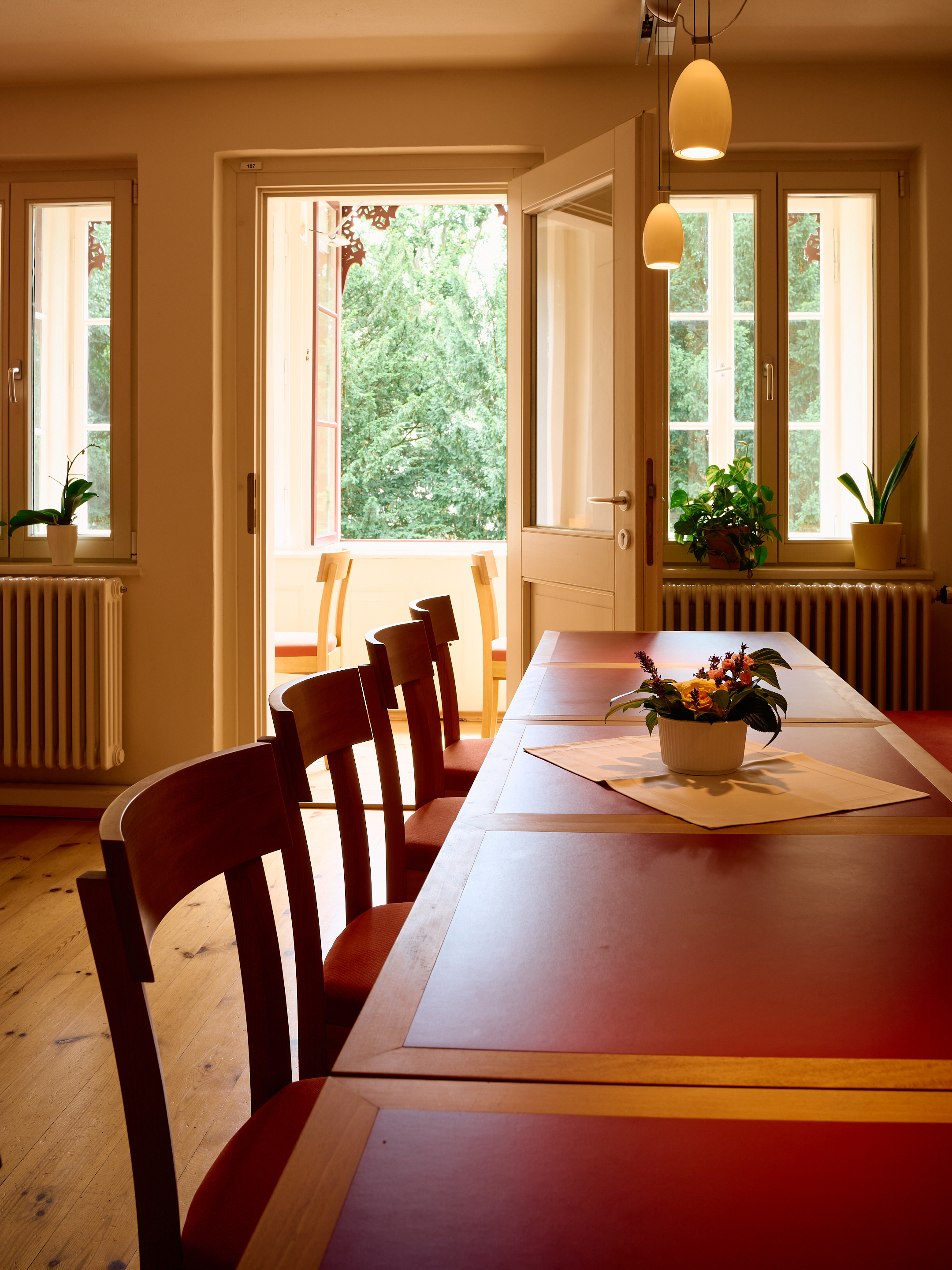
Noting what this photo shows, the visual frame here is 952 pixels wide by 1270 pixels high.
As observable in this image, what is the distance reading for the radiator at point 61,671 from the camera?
4.23 m

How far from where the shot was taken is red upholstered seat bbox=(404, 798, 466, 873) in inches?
87.6

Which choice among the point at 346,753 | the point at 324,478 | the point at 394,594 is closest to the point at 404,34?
the point at 346,753

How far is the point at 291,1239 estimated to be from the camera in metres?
0.61

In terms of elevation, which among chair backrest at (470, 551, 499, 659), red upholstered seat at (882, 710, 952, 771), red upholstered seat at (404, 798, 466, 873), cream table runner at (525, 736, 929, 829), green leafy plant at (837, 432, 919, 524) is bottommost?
red upholstered seat at (404, 798, 466, 873)

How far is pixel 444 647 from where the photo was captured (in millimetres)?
3119

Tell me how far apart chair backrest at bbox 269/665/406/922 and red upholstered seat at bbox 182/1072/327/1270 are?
0.42 meters

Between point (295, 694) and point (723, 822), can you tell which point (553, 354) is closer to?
point (295, 694)

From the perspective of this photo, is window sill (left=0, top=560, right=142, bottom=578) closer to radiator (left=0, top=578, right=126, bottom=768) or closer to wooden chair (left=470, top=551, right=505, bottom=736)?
radiator (left=0, top=578, right=126, bottom=768)

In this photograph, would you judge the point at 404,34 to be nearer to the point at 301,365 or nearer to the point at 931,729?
the point at 301,365

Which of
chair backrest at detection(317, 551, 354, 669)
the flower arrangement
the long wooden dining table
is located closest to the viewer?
the long wooden dining table

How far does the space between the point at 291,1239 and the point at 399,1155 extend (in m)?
0.10

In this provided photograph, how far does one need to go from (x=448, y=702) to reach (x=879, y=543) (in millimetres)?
1991

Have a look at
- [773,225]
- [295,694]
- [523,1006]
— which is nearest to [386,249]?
[773,225]

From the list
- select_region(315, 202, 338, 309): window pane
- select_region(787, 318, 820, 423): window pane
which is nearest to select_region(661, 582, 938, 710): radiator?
select_region(787, 318, 820, 423): window pane
